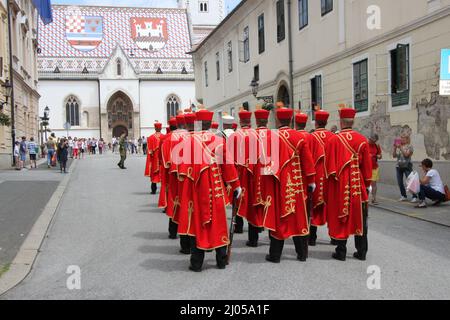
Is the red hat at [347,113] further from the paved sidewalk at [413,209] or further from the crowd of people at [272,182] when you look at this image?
the paved sidewalk at [413,209]

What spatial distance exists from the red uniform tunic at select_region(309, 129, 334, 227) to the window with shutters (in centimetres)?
1663

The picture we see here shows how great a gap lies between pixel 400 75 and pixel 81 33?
59570mm

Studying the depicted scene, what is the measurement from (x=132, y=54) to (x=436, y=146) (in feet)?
194

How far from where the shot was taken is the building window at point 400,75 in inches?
575

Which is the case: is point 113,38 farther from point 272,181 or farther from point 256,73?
point 272,181

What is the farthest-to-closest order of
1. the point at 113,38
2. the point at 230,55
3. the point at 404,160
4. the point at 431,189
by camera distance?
the point at 113,38 < the point at 230,55 < the point at 404,160 < the point at 431,189

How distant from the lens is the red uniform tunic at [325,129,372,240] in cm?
689

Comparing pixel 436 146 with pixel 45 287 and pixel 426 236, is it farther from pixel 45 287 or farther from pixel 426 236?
pixel 45 287

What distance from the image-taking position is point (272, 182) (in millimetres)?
6840

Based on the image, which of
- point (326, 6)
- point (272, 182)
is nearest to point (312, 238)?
point (272, 182)

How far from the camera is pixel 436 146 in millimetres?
13305

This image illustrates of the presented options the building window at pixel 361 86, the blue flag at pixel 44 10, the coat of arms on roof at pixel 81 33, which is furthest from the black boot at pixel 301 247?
the coat of arms on roof at pixel 81 33

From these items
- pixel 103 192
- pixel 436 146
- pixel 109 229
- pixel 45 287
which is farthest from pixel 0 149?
pixel 45 287

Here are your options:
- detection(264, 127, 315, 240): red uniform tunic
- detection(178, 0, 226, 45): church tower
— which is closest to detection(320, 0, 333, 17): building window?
detection(264, 127, 315, 240): red uniform tunic
